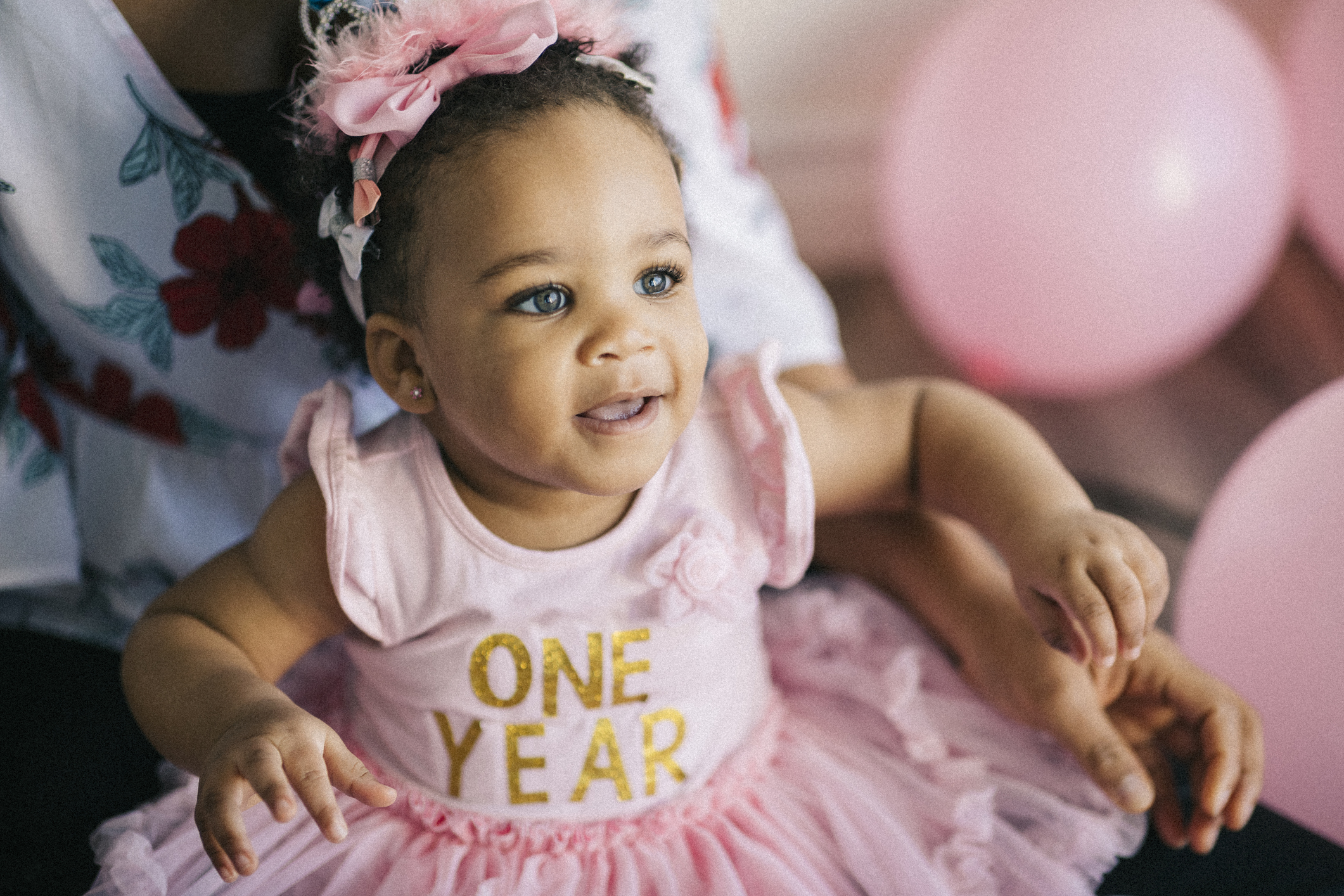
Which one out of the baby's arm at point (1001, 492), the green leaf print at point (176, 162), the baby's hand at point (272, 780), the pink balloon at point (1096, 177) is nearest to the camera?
the baby's hand at point (272, 780)

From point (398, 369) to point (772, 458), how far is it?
25 centimetres

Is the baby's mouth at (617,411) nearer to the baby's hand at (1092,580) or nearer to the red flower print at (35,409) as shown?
the baby's hand at (1092,580)

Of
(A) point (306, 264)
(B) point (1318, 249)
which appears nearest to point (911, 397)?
(A) point (306, 264)

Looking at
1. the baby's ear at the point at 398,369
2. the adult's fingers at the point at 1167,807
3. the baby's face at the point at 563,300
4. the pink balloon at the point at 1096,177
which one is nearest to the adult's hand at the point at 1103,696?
the adult's fingers at the point at 1167,807

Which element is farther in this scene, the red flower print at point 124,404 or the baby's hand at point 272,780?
the red flower print at point 124,404

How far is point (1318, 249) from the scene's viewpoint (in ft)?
5.58

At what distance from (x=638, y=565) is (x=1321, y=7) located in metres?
1.22

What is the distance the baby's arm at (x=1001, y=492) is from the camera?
0.67m

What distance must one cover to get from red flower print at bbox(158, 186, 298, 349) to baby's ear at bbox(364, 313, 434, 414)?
0.62 ft

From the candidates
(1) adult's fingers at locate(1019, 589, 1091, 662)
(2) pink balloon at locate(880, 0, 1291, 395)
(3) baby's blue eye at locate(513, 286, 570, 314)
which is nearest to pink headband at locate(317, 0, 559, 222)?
(3) baby's blue eye at locate(513, 286, 570, 314)

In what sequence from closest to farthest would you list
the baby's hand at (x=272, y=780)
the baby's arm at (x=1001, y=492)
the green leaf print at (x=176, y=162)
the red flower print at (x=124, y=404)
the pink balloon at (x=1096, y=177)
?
the baby's hand at (x=272, y=780) < the baby's arm at (x=1001, y=492) < the green leaf print at (x=176, y=162) < the red flower print at (x=124, y=404) < the pink balloon at (x=1096, y=177)

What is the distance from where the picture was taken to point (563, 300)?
2.09 ft

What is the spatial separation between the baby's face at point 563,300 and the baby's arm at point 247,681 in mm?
162

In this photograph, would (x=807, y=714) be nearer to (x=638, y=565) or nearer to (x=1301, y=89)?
(x=638, y=565)
